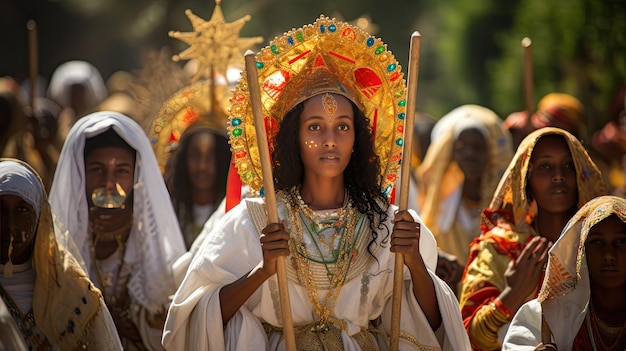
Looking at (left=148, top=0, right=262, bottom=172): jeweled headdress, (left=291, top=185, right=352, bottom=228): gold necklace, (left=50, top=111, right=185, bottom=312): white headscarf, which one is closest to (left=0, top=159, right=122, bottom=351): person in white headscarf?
(left=291, top=185, right=352, bottom=228): gold necklace

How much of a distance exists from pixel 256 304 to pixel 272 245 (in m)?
0.49

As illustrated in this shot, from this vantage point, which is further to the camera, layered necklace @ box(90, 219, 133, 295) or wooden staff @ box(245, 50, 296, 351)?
layered necklace @ box(90, 219, 133, 295)

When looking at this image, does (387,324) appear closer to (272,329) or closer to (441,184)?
(272,329)

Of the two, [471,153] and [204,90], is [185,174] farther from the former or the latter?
[471,153]

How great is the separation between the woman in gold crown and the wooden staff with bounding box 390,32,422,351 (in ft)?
0.23

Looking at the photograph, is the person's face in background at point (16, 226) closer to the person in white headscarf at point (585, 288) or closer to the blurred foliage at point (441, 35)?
the person in white headscarf at point (585, 288)

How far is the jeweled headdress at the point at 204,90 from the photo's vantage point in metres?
9.69

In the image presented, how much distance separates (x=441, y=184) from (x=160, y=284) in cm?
367

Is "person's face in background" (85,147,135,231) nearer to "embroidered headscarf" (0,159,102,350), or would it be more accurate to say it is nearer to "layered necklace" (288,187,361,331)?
"embroidered headscarf" (0,159,102,350)

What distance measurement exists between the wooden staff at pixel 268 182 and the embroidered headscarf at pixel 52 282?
1.06 metres

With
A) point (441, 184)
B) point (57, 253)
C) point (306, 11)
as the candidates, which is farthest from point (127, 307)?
point (306, 11)

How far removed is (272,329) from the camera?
244 inches

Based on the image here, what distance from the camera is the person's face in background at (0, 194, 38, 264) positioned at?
249 inches

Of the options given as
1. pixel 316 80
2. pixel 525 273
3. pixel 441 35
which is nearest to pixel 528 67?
pixel 525 273
